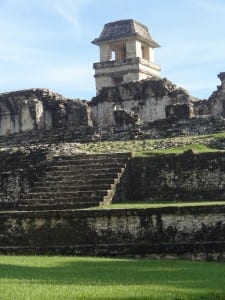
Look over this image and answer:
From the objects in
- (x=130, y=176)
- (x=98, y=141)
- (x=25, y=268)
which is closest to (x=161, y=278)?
(x=25, y=268)

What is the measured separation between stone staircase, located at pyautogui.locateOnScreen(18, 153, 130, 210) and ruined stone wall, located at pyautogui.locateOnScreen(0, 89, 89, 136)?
33.7ft

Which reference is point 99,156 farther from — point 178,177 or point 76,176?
point 178,177

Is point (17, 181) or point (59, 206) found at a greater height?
point (17, 181)

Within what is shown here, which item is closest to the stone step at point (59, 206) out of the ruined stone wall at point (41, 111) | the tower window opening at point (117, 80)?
the ruined stone wall at point (41, 111)

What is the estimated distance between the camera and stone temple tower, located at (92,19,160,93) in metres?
46.7

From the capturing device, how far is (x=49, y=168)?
2027cm

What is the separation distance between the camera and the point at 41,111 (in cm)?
3366

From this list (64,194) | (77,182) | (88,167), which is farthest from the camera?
(88,167)

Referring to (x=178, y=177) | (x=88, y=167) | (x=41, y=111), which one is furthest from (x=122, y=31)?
(x=178, y=177)

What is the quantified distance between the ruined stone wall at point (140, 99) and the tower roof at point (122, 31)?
1287cm

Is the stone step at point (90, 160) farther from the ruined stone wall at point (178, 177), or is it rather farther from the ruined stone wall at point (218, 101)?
the ruined stone wall at point (218, 101)

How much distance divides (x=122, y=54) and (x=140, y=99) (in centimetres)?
1546

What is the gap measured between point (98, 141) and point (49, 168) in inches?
241

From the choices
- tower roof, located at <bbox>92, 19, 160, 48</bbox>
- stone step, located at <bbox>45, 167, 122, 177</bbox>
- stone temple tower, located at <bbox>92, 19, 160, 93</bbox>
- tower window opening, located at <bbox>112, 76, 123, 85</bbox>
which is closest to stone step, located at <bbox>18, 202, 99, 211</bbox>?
stone step, located at <bbox>45, 167, 122, 177</bbox>
